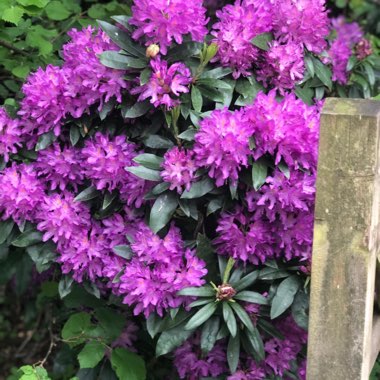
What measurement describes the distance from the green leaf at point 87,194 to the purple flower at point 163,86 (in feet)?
1.05

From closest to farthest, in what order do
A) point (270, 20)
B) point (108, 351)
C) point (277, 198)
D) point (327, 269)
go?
point (327, 269) < point (277, 198) < point (270, 20) < point (108, 351)

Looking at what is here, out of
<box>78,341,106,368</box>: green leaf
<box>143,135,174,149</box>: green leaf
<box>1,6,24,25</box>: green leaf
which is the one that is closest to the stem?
<box>143,135,174,149</box>: green leaf

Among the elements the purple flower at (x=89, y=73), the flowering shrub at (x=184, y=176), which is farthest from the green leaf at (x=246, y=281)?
the purple flower at (x=89, y=73)

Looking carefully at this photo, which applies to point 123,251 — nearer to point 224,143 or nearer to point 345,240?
point 224,143

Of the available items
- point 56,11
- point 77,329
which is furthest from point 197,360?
point 56,11

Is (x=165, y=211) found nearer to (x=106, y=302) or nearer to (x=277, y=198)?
(x=277, y=198)

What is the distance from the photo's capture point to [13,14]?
88.4 inches

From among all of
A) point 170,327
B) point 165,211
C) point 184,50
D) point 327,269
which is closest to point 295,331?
point 170,327

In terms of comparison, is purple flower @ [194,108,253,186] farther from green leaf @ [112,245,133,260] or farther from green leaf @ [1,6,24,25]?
green leaf @ [1,6,24,25]

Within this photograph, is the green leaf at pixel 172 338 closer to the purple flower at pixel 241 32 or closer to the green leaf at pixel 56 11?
the purple flower at pixel 241 32

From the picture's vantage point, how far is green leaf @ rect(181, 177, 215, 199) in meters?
1.93

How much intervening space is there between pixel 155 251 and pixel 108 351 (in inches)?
23.3

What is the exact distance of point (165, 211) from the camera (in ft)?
6.44

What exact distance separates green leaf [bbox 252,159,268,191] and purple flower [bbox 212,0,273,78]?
33 cm
